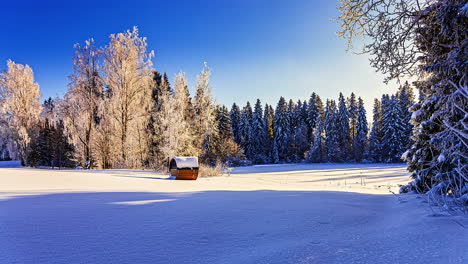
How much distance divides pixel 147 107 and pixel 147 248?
19.3 m

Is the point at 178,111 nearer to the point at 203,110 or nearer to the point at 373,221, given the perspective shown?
the point at 203,110

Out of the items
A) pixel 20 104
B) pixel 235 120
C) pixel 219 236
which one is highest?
pixel 235 120

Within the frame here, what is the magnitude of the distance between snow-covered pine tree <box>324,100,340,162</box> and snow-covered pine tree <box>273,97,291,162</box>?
8.15 meters

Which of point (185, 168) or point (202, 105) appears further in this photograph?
point (202, 105)

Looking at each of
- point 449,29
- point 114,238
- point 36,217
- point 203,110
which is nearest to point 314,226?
point 114,238

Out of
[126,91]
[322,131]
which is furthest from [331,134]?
[126,91]

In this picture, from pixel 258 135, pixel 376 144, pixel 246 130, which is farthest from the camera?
pixel 246 130

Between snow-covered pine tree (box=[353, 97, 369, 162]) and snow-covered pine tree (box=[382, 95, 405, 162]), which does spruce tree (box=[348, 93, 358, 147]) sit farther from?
snow-covered pine tree (box=[382, 95, 405, 162])

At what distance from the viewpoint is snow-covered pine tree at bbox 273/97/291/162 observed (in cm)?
5119

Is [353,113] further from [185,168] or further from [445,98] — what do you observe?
[445,98]

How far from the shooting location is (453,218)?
2.81 meters

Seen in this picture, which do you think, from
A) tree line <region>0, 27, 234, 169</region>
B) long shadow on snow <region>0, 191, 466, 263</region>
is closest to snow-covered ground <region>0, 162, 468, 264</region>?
long shadow on snow <region>0, 191, 466, 263</region>

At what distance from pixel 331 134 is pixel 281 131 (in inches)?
390

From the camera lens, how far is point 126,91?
60.5 feet
